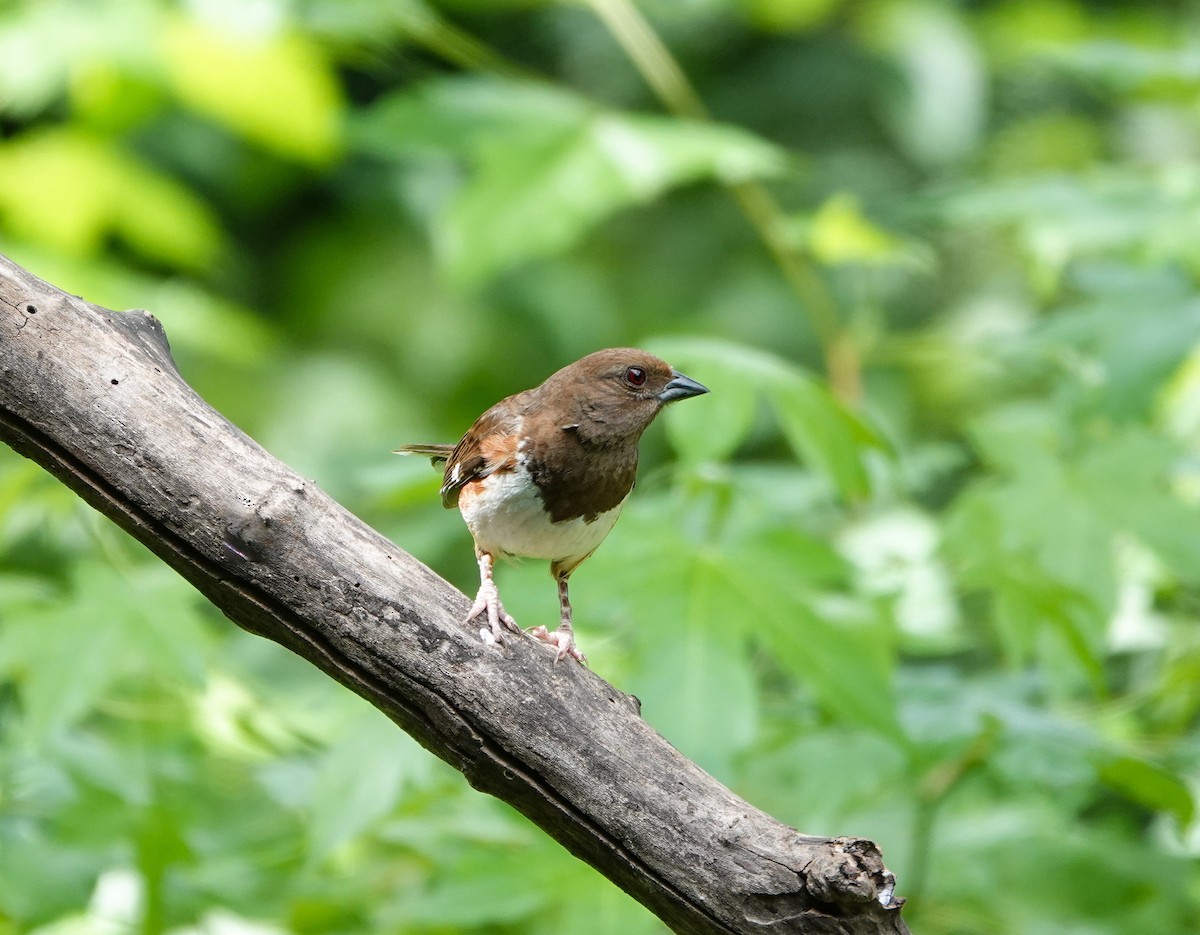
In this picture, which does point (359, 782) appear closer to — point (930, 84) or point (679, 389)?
point (679, 389)

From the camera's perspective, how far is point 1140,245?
4.99 metres

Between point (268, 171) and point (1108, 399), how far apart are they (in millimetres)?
7063

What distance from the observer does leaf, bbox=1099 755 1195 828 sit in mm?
3570

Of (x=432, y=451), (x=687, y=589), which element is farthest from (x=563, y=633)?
(x=432, y=451)

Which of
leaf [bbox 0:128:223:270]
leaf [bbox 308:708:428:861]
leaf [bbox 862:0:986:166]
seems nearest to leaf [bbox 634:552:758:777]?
leaf [bbox 308:708:428:861]

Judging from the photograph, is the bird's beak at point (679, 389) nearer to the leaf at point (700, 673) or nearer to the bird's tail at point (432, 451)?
the leaf at point (700, 673)

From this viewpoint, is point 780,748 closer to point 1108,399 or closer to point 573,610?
point 573,610

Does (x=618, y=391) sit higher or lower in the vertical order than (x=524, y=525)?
higher

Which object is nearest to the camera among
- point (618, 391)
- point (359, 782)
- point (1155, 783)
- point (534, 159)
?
point (359, 782)

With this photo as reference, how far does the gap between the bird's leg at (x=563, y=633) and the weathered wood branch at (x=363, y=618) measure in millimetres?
263

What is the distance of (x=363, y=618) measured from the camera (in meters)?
2.64

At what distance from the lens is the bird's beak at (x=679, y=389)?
376 cm

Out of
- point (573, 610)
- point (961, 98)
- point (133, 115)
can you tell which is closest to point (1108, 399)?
point (573, 610)

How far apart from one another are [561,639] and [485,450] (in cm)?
Result: 67
